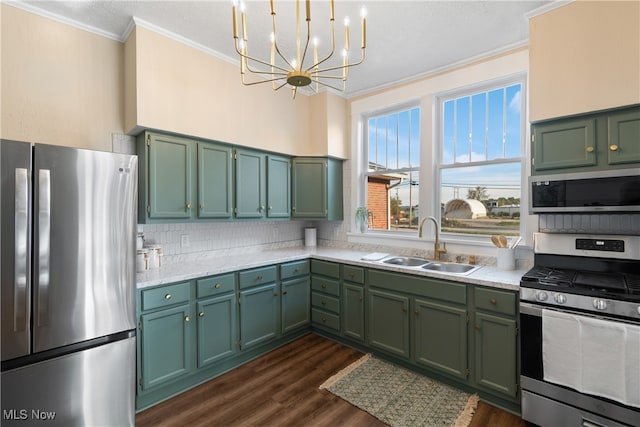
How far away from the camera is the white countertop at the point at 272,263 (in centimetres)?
227

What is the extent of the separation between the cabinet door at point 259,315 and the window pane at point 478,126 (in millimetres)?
2467

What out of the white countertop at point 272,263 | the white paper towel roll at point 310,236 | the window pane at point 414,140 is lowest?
the white countertop at point 272,263

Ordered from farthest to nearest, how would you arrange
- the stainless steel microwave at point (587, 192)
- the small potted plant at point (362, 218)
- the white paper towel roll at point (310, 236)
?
the white paper towel roll at point (310, 236), the small potted plant at point (362, 218), the stainless steel microwave at point (587, 192)


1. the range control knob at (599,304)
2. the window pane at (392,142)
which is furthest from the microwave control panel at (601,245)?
the window pane at (392,142)

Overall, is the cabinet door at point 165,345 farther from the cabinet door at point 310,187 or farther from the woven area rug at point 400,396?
the cabinet door at point 310,187

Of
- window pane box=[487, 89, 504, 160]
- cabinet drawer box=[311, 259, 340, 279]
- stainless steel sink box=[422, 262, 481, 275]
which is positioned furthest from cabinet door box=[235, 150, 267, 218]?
window pane box=[487, 89, 504, 160]

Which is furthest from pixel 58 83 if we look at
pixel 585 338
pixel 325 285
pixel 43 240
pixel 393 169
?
pixel 585 338

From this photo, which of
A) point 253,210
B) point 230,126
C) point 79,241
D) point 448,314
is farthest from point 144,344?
point 448,314

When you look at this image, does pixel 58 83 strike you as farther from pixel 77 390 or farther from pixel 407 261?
pixel 407 261

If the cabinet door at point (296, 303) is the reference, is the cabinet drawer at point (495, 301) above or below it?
above

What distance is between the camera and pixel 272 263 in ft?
10.1

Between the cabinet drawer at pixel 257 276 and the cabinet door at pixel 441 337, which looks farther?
the cabinet drawer at pixel 257 276

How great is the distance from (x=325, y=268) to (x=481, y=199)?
1.76 metres

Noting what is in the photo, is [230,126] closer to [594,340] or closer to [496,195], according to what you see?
[496,195]
